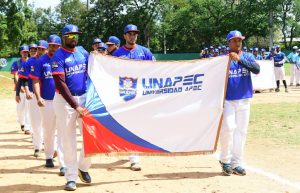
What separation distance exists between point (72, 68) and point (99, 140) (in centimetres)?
110

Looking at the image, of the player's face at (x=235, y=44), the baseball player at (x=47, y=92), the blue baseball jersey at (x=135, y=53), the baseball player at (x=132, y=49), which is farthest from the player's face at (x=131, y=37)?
the player's face at (x=235, y=44)

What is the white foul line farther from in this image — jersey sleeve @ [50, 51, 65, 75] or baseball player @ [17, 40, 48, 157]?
baseball player @ [17, 40, 48, 157]

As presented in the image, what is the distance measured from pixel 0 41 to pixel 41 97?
60.3 meters

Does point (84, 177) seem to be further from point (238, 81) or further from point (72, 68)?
point (238, 81)

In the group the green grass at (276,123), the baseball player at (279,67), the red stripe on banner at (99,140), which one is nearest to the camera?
the red stripe on banner at (99,140)

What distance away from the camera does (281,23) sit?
84312mm

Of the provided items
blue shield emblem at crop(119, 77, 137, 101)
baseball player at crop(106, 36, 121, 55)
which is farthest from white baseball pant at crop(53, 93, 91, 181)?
baseball player at crop(106, 36, 121, 55)

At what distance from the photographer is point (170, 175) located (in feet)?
24.7

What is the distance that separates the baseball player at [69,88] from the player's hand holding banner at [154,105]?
0.16 metres

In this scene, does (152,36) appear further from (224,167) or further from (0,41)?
(224,167)

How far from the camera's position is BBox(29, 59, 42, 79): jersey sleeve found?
8.28 m

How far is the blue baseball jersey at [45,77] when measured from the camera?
26.7ft

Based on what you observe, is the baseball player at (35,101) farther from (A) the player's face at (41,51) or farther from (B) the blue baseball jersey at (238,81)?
(B) the blue baseball jersey at (238,81)

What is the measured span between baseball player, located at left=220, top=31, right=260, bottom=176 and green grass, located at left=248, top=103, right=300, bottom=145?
290 cm
